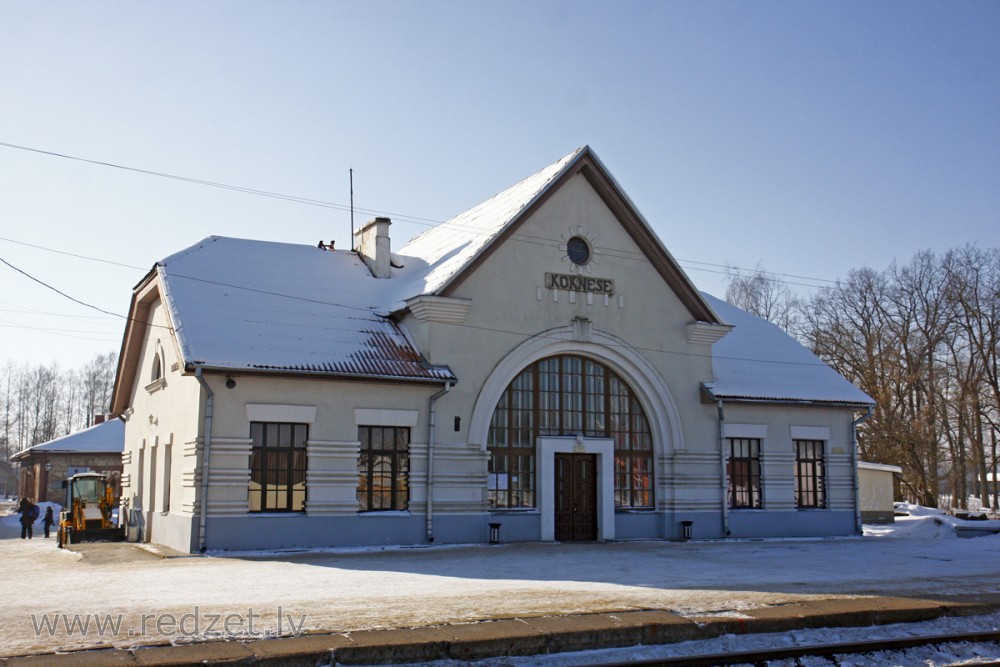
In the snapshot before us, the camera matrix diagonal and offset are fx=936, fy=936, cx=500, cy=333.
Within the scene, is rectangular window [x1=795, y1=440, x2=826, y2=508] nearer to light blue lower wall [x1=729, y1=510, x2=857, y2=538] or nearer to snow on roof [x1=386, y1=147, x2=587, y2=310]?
light blue lower wall [x1=729, y1=510, x2=857, y2=538]

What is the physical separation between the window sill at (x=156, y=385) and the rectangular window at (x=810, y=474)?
653 inches

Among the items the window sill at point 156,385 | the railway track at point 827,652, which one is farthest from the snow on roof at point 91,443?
the railway track at point 827,652

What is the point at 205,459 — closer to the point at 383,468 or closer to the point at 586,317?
the point at 383,468

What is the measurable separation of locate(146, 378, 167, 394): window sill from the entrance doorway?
948 centimetres

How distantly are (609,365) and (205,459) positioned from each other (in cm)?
1001

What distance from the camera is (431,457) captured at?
2047cm

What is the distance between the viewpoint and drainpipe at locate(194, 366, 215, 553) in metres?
18.0

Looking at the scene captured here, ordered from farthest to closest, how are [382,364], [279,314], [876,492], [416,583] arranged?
[876,492], [279,314], [382,364], [416,583]

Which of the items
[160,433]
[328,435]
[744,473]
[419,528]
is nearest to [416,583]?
Result: [328,435]

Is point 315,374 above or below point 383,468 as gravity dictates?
above

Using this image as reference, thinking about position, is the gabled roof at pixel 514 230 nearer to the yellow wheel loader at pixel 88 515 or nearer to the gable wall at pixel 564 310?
the gable wall at pixel 564 310

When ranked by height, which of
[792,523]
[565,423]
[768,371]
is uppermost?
[768,371]

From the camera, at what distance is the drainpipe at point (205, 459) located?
59.1 ft

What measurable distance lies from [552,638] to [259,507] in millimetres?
10872
